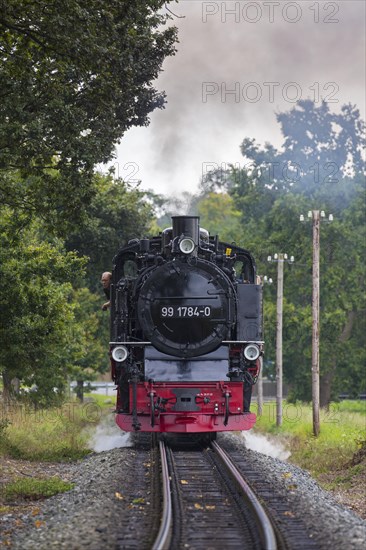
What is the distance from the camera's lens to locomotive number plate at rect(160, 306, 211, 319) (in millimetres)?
15992

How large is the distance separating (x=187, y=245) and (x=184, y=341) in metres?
1.68

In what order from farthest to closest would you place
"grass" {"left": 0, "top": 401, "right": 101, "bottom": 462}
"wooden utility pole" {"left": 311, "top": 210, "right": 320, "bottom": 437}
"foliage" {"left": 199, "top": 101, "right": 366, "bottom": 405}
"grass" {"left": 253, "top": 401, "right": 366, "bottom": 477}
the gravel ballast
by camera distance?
1. "foliage" {"left": 199, "top": 101, "right": 366, "bottom": 405}
2. "wooden utility pole" {"left": 311, "top": 210, "right": 320, "bottom": 437}
3. "grass" {"left": 253, "top": 401, "right": 366, "bottom": 477}
4. "grass" {"left": 0, "top": 401, "right": 101, "bottom": 462}
5. the gravel ballast

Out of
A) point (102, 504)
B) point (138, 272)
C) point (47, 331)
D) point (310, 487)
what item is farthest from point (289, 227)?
point (102, 504)

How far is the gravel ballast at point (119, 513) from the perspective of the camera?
29.9ft

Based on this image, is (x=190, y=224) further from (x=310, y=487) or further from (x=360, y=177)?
(x=360, y=177)

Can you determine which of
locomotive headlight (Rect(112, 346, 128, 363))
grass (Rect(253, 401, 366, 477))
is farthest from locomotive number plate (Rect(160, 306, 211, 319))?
grass (Rect(253, 401, 366, 477))

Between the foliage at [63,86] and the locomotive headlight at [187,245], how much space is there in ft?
5.93

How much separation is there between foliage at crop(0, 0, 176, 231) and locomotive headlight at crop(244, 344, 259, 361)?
3.80 meters

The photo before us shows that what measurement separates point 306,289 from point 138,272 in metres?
29.9

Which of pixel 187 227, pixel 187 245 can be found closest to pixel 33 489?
pixel 187 245

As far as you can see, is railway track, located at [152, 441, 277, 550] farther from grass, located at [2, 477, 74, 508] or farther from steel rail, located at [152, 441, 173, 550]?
grass, located at [2, 477, 74, 508]

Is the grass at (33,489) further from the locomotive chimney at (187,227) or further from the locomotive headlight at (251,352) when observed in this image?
the locomotive chimney at (187,227)

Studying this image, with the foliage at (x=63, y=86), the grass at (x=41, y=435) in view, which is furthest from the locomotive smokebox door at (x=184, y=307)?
the grass at (x=41, y=435)

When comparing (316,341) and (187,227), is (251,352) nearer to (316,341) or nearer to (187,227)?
(187,227)
